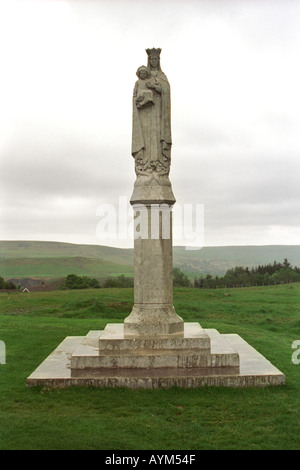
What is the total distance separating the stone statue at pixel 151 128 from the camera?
10.8m

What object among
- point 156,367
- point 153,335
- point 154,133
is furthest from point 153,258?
point 154,133

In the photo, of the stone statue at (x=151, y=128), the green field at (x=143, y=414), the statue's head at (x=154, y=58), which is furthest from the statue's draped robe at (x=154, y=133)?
the green field at (x=143, y=414)

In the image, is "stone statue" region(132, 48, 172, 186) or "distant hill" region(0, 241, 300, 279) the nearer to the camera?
"stone statue" region(132, 48, 172, 186)

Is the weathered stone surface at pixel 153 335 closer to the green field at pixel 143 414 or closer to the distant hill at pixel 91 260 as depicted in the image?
the green field at pixel 143 414

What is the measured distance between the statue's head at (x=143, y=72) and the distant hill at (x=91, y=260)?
70.3 metres

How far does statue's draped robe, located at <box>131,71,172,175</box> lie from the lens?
35.4 feet

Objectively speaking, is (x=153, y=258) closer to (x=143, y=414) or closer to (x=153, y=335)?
(x=153, y=335)

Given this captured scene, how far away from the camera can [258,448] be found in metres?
6.50

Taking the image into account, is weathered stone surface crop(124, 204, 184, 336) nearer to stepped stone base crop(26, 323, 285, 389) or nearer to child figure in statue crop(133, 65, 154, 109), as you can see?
stepped stone base crop(26, 323, 285, 389)

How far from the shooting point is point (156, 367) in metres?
9.42

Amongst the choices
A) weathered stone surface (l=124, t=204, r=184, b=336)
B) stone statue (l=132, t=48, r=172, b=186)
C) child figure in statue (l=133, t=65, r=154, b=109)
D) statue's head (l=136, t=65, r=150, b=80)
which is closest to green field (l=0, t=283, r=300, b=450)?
weathered stone surface (l=124, t=204, r=184, b=336)

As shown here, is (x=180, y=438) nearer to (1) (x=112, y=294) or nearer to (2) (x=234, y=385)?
(2) (x=234, y=385)

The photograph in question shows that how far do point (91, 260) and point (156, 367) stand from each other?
320 feet
